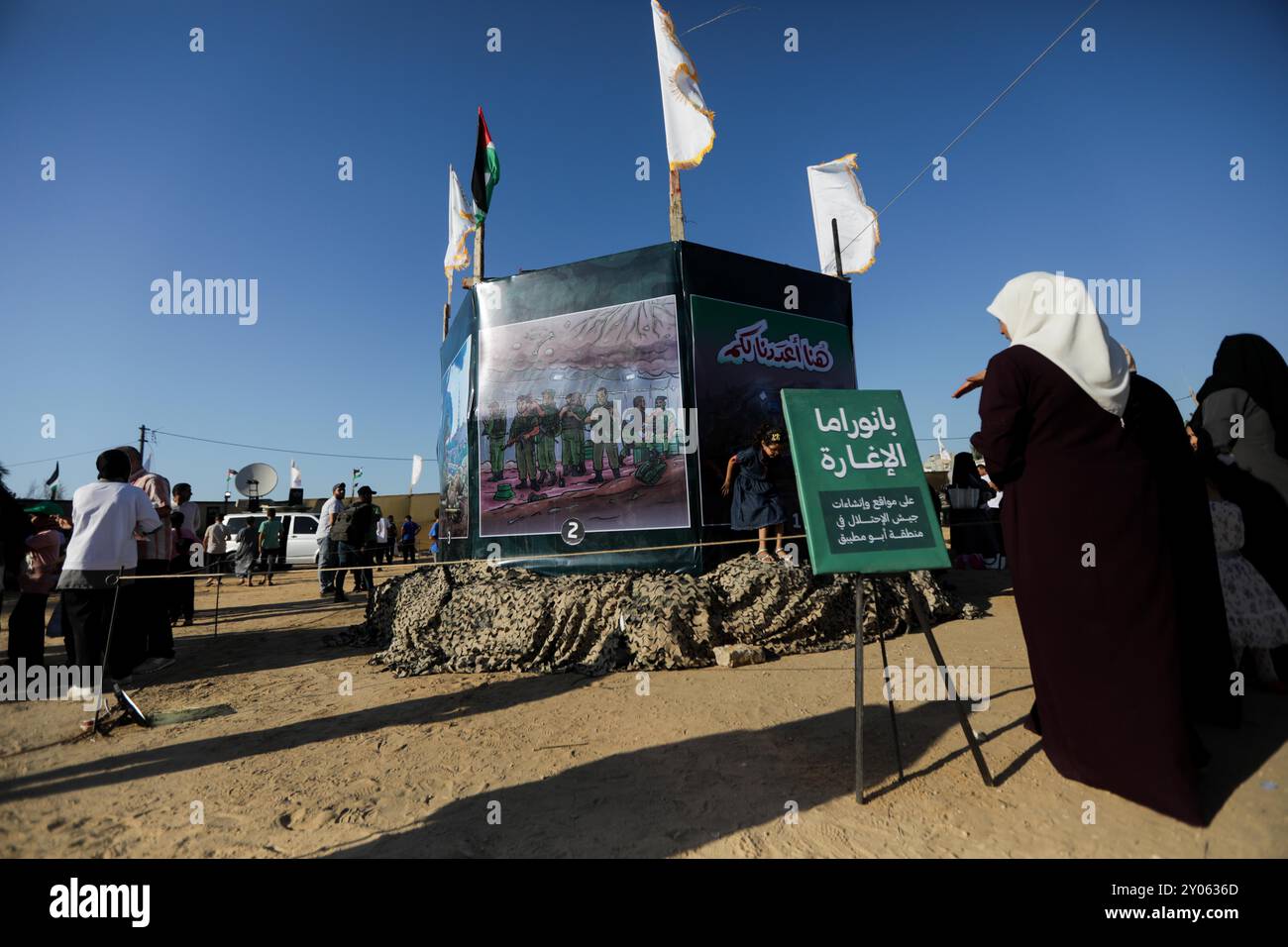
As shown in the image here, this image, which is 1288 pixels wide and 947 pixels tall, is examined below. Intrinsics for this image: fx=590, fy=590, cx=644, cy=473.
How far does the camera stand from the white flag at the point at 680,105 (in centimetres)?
656

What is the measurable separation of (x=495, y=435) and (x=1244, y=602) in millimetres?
6269

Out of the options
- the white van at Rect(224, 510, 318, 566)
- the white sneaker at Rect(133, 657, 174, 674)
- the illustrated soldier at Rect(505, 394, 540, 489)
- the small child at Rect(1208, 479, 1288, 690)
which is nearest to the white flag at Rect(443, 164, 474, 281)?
the illustrated soldier at Rect(505, 394, 540, 489)

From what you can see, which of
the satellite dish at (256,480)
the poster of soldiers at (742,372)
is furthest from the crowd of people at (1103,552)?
the satellite dish at (256,480)

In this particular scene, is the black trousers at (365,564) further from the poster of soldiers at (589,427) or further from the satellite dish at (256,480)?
the poster of soldiers at (589,427)

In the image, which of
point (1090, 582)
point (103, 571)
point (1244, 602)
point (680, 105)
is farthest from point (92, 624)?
point (1244, 602)

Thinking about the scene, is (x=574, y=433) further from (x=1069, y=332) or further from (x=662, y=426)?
(x=1069, y=332)

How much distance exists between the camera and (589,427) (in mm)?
6359

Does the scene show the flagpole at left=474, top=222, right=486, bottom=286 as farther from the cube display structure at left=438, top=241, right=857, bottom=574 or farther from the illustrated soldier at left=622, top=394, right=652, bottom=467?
the illustrated soldier at left=622, top=394, right=652, bottom=467

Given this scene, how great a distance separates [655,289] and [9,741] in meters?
6.28

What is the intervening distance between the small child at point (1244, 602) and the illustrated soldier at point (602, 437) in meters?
4.65

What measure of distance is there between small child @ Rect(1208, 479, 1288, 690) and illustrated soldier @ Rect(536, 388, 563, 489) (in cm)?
528

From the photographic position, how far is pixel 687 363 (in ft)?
20.6

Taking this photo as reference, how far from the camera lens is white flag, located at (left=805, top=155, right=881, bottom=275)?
8.84 metres
